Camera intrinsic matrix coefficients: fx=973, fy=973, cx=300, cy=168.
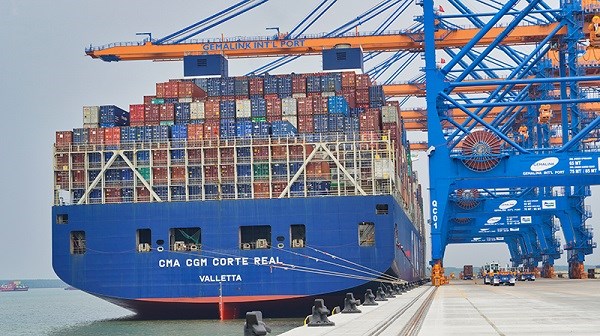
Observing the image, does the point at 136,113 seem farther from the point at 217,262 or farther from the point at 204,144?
the point at 217,262

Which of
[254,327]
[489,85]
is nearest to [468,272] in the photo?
[489,85]

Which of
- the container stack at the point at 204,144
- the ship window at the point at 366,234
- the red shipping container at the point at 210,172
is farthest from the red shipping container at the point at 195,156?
the ship window at the point at 366,234

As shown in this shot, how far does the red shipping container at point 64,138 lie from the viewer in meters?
43.7

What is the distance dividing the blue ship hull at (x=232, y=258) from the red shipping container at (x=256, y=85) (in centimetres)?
716

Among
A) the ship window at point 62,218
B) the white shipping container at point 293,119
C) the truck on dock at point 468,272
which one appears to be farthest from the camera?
the truck on dock at point 468,272

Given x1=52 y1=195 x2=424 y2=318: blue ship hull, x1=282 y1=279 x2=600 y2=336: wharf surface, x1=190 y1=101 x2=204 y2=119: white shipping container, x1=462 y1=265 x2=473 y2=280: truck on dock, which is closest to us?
x1=282 y1=279 x2=600 y2=336: wharf surface

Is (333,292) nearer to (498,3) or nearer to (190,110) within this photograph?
(190,110)

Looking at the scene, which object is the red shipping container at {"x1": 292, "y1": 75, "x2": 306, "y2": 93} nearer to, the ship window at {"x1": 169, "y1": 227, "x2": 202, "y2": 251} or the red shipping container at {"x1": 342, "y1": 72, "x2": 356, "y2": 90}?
the red shipping container at {"x1": 342, "y1": 72, "x2": 356, "y2": 90}

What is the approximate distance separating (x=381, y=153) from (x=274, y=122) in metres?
4.88

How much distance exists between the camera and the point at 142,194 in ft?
139

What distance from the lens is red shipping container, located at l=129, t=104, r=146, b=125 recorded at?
44.2 meters

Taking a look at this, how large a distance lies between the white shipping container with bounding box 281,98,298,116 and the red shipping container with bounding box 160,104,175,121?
4958 millimetres

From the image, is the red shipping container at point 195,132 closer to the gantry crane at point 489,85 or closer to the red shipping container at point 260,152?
the red shipping container at point 260,152

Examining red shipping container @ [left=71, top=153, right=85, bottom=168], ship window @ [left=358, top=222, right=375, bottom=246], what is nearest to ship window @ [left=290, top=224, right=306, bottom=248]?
ship window @ [left=358, top=222, right=375, bottom=246]
